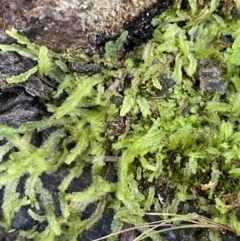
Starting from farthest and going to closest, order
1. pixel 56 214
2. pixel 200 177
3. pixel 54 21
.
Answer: pixel 56 214 < pixel 200 177 < pixel 54 21

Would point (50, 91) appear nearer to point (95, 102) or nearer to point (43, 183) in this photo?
point (95, 102)

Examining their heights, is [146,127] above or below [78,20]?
below

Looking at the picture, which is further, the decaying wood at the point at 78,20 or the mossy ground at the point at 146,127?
Answer: the mossy ground at the point at 146,127

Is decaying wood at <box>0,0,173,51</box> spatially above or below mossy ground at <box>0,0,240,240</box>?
above

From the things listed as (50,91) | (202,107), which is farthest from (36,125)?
(202,107)

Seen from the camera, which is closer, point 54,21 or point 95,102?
point 54,21

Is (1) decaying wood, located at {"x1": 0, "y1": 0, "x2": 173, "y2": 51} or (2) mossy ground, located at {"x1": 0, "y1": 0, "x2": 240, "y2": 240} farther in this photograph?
(2) mossy ground, located at {"x1": 0, "y1": 0, "x2": 240, "y2": 240}

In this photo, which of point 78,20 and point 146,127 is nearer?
point 78,20

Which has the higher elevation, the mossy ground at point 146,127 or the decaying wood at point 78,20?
the decaying wood at point 78,20
